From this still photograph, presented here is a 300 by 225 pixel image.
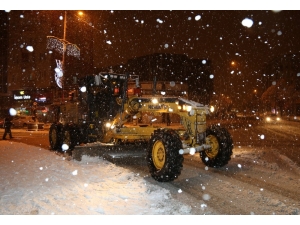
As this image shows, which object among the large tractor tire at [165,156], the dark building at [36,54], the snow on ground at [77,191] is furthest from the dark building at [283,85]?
the snow on ground at [77,191]

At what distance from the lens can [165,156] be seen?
7.62m

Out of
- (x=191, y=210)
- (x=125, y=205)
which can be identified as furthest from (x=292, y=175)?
(x=125, y=205)

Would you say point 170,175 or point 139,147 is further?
point 139,147

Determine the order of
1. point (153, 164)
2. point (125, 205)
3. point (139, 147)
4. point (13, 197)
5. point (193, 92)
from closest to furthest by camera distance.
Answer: point (125, 205) < point (13, 197) < point (153, 164) < point (139, 147) < point (193, 92)

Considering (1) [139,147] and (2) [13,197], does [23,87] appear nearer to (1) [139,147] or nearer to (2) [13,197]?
(1) [139,147]

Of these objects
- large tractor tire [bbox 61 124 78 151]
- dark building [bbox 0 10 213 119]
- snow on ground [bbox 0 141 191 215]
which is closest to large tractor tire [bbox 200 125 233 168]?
snow on ground [bbox 0 141 191 215]

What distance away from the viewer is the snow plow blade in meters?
10.4

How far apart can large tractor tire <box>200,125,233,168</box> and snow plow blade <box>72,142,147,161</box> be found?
259 centimetres

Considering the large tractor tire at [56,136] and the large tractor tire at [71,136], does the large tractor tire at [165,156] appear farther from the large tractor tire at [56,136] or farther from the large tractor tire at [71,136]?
the large tractor tire at [56,136]

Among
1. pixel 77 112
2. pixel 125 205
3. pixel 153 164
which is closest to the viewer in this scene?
pixel 125 205

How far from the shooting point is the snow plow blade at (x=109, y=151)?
1039cm

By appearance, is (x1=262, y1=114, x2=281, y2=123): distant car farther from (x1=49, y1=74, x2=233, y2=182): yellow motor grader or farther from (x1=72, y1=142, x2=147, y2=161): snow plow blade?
(x1=49, y1=74, x2=233, y2=182): yellow motor grader
